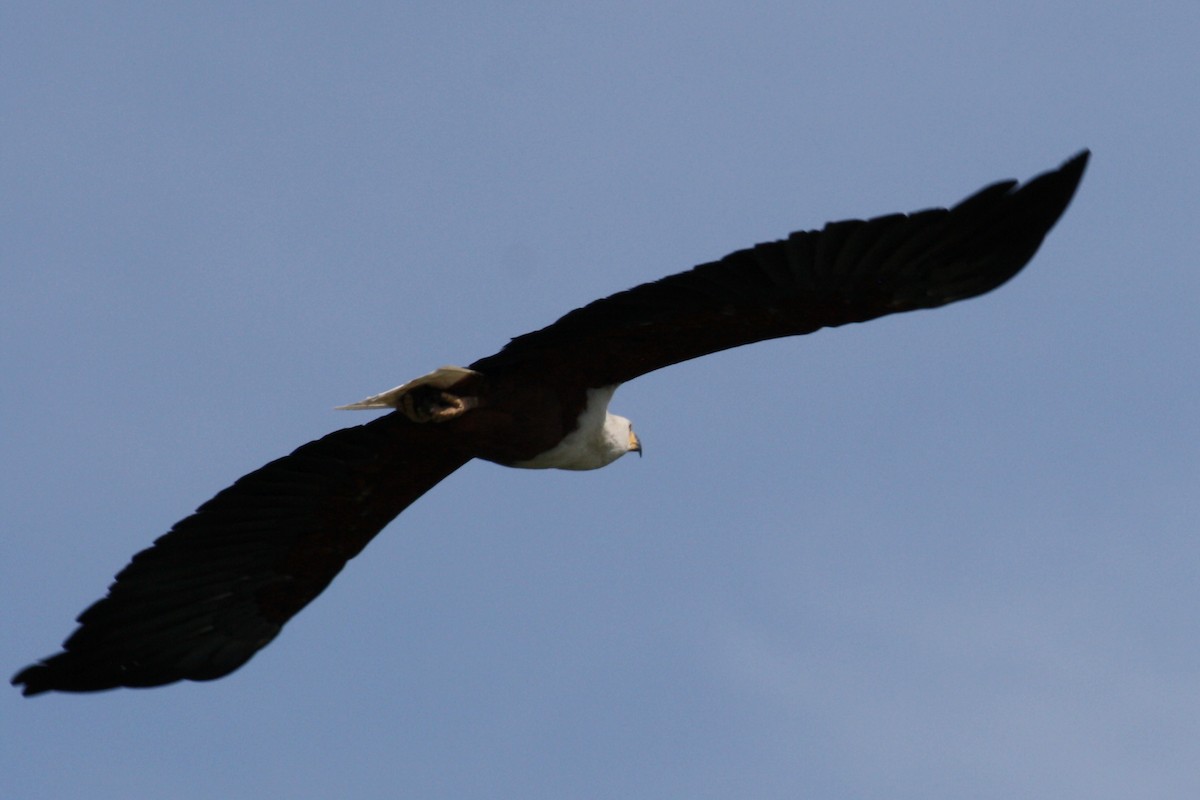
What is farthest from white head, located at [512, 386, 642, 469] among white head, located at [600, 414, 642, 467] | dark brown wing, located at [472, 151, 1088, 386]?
dark brown wing, located at [472, 151, 1088, 386]

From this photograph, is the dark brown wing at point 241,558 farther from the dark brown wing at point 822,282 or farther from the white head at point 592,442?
the dark brown wing at point 822,282

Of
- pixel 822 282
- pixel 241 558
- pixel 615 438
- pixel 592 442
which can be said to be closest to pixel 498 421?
pixel 592 442

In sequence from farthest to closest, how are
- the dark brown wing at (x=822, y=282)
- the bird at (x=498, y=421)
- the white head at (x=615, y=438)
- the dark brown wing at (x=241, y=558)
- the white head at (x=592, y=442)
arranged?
the white head at (x=615, y=438), the dark brown wing at (x=241, y=558), the white head at (x=592, y=442), the bird at (x=498, y=421), the dark brown wing at (x=822, y=282)

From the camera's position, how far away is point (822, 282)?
7.47 meters

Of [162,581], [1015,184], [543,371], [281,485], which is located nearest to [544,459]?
[543,371]

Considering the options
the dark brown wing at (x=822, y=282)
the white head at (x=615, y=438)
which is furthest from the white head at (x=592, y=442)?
the dark brown wing at (x=822, y=282)

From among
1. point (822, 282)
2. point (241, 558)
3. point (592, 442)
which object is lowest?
point (241, 558)

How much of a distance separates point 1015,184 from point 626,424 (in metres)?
2.89

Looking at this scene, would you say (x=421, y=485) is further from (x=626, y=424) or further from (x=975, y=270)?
(x=975, y=270)

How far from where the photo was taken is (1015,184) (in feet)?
22.5

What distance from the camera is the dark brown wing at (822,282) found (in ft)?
23.2

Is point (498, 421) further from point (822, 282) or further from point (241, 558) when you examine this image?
point (822, 282)

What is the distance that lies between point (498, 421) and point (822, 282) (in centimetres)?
173

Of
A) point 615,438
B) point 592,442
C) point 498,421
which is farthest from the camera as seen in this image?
point 615,438
